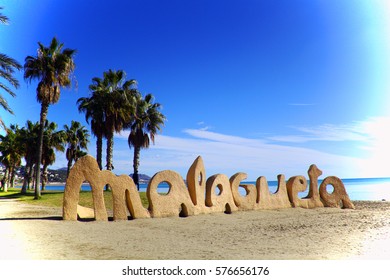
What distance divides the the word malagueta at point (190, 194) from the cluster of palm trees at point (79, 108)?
6935mm

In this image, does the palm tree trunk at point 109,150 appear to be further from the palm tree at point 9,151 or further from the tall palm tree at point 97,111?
the palm tree at point 9,151

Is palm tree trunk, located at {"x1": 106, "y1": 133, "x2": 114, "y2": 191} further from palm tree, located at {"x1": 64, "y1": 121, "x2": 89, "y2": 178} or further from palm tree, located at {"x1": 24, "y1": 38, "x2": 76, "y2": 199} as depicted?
palm tree, located at {"x1": 64, "y1": 121, "x2": 89, "y2": 178}

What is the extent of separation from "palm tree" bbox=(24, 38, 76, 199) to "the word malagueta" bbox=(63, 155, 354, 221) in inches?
532

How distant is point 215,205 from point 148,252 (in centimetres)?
800

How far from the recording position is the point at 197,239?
10398 millimetres

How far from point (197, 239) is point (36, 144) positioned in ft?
115

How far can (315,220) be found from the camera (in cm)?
1526

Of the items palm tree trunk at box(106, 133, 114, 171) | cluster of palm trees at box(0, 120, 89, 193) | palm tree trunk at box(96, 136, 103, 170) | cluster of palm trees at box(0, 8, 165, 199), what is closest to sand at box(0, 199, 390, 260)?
cluster of palm trees at box(0, 8, 165, 199)

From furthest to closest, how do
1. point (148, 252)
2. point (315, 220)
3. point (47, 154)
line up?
1. point (47, 154)
2. point (315, 220)
3. point (148, 252)

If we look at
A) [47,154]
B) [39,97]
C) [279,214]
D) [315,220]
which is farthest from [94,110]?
[315,220]

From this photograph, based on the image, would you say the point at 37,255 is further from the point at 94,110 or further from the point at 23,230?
the point at 94,110

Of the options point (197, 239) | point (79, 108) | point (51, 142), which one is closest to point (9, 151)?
point (51, 142)

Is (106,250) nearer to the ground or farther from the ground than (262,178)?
nearer to the ground

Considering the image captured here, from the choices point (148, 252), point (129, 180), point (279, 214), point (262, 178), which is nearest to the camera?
point (148, 252)
